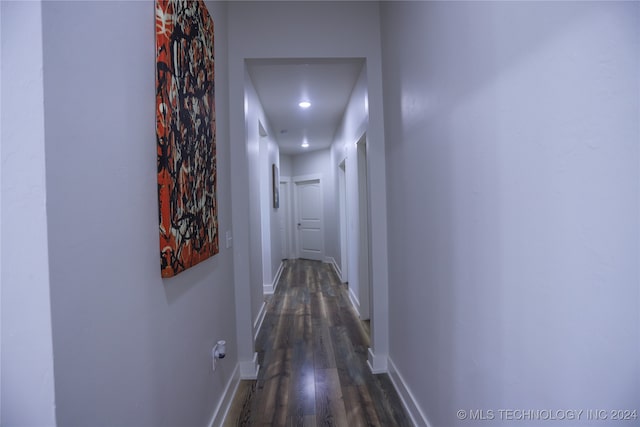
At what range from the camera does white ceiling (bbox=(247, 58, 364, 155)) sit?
275 centimetres

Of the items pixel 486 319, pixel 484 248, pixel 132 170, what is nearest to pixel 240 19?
pixel 132 170

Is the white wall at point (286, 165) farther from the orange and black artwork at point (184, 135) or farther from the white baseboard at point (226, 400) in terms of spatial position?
the orange and black artwork at point (184, 135)

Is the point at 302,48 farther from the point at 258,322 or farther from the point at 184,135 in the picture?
the point at 258,322

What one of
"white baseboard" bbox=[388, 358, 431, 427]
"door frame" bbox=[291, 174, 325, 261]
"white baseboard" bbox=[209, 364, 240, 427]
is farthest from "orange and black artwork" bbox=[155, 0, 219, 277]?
"door frame" bbox=[291, 174, 325, 261]

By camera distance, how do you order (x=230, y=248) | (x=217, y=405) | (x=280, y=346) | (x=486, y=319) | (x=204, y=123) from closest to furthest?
(x=486, y=319), (x=204, y=123), (x=217, y=405), (x=230, y=248), (x=280, y=346)

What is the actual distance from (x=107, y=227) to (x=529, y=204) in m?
1.10

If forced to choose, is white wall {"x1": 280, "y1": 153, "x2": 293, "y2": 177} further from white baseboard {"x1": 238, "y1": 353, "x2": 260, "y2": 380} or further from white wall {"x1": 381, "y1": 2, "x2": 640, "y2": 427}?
white wall {"x1": 381, "y1": 2, "x2": 640, "y2": 427}

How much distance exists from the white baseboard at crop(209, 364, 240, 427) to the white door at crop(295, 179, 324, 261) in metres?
4.85

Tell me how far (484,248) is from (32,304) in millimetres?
1190

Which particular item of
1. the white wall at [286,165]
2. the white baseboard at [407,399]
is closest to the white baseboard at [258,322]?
the white baseboard at [407,399]

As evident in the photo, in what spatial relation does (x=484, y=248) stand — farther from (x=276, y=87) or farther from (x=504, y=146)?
(x=276, y=87)

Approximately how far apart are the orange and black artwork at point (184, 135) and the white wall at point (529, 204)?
106 centimetres

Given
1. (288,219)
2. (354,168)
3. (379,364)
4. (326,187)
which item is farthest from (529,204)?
(288,219)

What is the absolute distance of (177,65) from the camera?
113 cm
